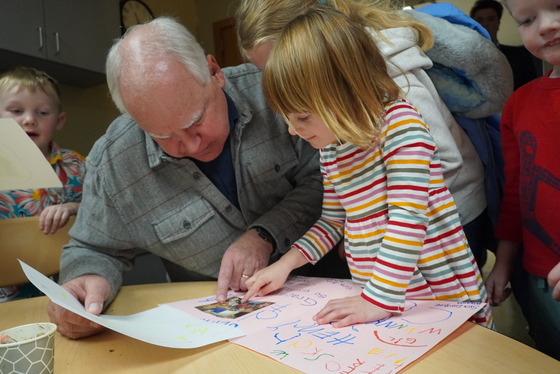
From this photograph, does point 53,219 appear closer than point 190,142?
No

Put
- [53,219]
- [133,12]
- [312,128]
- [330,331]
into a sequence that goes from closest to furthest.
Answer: [330,331] < [312,128] < [53,219] < [133,12]

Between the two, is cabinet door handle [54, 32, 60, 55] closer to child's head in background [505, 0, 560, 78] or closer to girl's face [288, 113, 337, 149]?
girl's face [288, 113, 337, 149]

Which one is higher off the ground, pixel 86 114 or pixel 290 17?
pixel 290 17

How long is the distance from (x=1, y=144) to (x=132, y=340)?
1.40 feet

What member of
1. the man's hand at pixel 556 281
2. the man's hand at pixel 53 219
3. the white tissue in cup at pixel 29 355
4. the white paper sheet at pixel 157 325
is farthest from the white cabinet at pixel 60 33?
the man's hand at pixel 556 281

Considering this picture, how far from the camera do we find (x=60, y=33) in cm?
300

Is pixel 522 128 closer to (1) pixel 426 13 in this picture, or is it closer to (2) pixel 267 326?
(1) pixel 426 13

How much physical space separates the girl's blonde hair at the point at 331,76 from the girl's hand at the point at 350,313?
9.7 inches

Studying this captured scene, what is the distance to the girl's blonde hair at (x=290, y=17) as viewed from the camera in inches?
36.4

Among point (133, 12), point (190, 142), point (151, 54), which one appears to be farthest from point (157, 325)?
point (133, 12)

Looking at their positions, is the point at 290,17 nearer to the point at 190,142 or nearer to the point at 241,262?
the point at 190,142

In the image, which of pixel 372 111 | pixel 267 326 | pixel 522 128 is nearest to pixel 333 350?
pixel 267 326

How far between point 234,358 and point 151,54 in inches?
24.9

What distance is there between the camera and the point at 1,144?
83 cm
